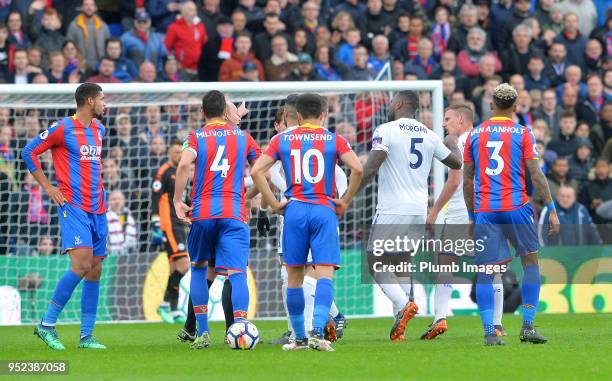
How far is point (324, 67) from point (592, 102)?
511 centimetres

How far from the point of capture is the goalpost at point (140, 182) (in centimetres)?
1672

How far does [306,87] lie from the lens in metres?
16.7

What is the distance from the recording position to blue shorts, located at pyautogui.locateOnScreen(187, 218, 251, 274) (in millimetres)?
11211

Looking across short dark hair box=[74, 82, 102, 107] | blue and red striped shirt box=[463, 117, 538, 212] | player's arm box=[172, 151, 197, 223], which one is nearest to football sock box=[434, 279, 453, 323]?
blue and red striped shirt box=[463, 117, 538, 212]

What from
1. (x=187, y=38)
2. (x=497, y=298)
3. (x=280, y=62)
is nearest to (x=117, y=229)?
(x=187, y=38)

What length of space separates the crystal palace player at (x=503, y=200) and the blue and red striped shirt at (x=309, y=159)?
58.9 inches

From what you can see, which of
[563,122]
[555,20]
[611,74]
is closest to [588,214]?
[563,122]

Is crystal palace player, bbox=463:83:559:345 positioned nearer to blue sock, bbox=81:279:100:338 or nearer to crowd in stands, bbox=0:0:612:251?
blue sock, bbox=81:279:100:338

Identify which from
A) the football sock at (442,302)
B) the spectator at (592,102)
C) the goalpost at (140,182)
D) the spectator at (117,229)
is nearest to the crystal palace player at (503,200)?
the football sock at (442,302)

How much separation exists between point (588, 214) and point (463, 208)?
6.87m

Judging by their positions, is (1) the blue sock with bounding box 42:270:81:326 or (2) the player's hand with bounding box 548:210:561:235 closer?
(2) the player's hand with bounding box 548:210:561:235

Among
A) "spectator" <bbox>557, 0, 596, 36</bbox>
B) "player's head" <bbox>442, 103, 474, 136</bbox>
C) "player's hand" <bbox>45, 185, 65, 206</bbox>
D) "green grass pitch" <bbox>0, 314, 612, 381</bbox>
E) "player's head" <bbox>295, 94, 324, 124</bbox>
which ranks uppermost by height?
"spectator" <bbox>557, 0, 596, 36</bbox>

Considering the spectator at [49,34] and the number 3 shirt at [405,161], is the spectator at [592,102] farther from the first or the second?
the number 3 shirt at [405,161]

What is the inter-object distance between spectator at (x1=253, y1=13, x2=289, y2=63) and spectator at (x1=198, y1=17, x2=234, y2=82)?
46cm
